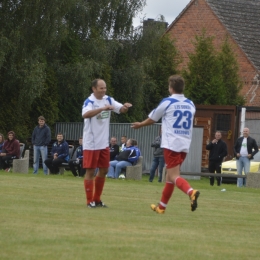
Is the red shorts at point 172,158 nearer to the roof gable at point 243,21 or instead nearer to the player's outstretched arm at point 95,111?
the player's outstretched arm at point 95,111

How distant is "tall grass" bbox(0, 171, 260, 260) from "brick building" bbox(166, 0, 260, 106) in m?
38.7

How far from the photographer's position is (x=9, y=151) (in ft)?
96.2

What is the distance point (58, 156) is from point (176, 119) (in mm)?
16856

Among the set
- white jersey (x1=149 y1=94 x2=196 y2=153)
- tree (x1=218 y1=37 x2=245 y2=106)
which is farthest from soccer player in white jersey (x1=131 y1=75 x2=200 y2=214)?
tree (x1=218 y1=37 x2=245 y2=106)

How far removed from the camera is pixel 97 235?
8961 mm

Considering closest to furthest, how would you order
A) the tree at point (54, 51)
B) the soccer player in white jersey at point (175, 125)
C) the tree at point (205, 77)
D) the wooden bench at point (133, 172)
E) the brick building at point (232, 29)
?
1. the soccer player in white jersey at point (175, 125)
2. the wooden bench at point (133, 172)
3. the tree at point (54, 51)
4. the tree at point (205, 77)
5. the brick building at point (232, 29)

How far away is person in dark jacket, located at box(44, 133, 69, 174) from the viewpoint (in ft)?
92.7

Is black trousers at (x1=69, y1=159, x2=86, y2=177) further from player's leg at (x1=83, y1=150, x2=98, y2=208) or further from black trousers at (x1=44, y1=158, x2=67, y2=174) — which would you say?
player's leg at (x1=83, y1=150, x2=98, y2=208)

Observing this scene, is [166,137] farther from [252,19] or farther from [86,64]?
[252,19]

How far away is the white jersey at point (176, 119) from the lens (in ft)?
38.8

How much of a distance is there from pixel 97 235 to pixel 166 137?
324 cm

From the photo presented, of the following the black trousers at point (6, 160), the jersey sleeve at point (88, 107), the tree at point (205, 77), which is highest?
the tree at point (205, 77)

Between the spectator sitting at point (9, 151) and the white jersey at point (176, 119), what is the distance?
698 inches

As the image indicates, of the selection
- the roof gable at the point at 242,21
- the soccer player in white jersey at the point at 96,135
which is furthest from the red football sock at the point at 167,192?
the roof gable at the point at 242,21
